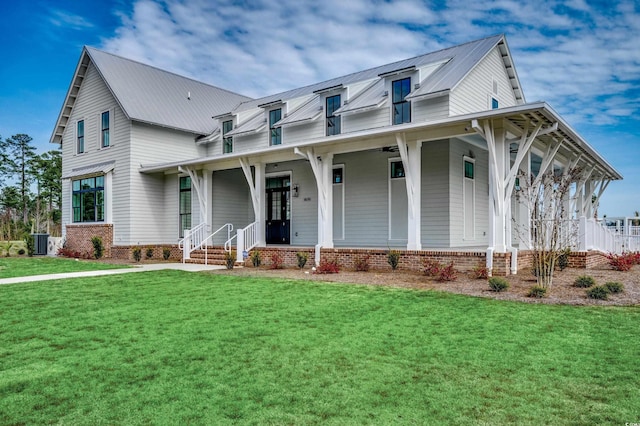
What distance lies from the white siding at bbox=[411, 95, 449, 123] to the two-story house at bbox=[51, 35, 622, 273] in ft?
0.13

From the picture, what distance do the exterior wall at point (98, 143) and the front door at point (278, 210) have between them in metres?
5.80

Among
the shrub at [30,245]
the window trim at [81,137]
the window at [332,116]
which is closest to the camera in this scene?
the window at [332,116]

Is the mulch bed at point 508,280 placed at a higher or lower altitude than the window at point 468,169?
lower

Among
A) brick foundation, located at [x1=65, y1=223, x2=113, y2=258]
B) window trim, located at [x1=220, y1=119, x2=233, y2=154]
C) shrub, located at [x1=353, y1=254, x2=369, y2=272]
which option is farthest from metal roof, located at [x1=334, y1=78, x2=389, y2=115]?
brick foundation, located at [x1=65, y1=223, x2=113, y2=258]

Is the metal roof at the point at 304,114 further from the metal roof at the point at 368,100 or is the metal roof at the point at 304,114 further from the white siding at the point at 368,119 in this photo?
the white siding at the point at 368,119

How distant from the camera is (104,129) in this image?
19109 mm

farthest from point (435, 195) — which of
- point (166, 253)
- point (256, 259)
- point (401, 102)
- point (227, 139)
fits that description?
point (166, 253)

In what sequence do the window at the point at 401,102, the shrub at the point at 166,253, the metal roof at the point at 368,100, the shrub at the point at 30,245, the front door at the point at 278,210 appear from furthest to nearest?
1. the shrub at the point at 30,245
2. the shrub at the point at 166,253
3. the front door at the point at 278,210
4. the metal roof at the point at 368,100
5. the window at the point at 401,102

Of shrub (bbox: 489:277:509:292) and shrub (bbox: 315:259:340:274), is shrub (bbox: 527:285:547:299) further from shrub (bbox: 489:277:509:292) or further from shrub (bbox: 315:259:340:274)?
shrub (bbox: 315:259:340:274)

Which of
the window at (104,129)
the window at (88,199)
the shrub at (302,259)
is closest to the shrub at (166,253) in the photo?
the window at (88,199)

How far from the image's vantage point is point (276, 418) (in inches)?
122

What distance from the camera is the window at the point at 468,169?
13797mm

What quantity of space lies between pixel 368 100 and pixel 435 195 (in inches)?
152

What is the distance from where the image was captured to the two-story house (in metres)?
11.2
